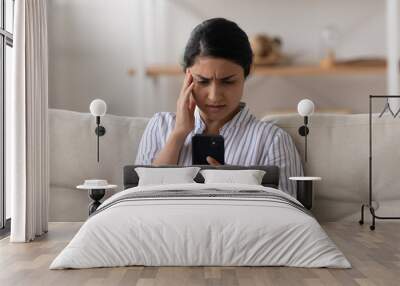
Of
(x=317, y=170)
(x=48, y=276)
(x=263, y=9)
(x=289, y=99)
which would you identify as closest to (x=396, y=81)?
(x=289, y=99)

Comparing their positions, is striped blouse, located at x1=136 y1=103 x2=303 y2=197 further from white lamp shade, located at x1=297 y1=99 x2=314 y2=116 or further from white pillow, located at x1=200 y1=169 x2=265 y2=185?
white pillow, located at x1=200 y1=169 x2=265 y2=185

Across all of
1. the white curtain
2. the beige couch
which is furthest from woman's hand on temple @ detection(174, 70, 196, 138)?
the white curtain

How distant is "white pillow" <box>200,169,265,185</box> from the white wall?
275 centimetres

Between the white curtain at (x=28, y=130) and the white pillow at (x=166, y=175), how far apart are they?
0.70 m

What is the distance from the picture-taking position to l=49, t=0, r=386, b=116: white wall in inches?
290

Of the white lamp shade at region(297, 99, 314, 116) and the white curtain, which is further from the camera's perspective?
the white lamp shade at region(297, 99, 314, 116)

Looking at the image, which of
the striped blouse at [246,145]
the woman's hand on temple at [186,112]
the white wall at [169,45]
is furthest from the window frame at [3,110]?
the white wall at [169,45]

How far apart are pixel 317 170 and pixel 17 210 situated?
2231 millimetres

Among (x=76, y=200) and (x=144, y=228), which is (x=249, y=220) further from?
(x=76, y=200)

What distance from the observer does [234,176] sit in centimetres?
469

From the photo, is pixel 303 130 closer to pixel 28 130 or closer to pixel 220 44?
pixel 220 44

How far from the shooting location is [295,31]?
292 inches

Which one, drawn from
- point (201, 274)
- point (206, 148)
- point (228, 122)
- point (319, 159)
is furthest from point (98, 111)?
point (201, 274)

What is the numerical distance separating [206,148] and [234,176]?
526 millimetres
